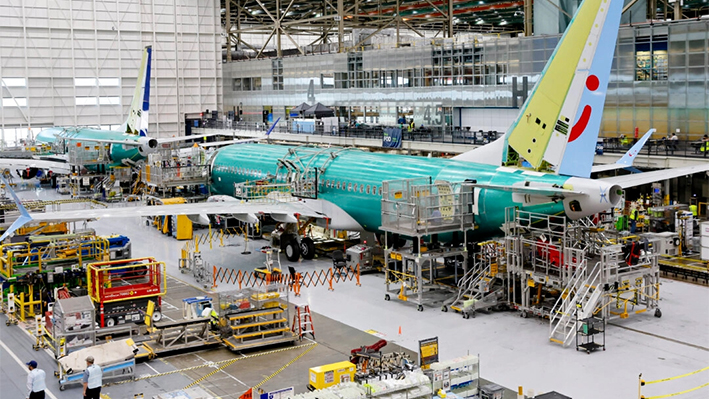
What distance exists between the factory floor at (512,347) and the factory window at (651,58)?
16.2 m

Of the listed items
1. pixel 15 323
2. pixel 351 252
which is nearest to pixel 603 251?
pixel 351 252

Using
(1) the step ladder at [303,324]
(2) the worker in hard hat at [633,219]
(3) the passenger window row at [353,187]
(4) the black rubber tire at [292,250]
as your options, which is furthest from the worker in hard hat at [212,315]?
(2) the worker in hard hat at [633,219]

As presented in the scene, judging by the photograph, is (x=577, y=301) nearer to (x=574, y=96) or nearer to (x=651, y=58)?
(x=574, y=96)

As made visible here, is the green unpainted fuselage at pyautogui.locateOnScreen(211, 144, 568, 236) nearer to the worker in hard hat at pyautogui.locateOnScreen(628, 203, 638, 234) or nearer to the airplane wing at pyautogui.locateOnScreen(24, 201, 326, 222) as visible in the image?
the airplane wing at pyautogui.locateOnScreen(24, 201, 326, 222)

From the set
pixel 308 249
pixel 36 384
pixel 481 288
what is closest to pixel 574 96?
pixel 481 288

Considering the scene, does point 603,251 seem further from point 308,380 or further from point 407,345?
point 308,380

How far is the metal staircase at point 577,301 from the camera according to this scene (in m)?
23.4

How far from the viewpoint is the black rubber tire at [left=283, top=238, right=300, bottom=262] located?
3544cm

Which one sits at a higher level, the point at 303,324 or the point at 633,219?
the point at 633,219

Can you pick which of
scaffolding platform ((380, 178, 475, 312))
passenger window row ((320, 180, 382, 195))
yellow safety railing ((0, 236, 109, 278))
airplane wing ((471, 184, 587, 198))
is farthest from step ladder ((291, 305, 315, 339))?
passenger window row ((320, 180, 382, 195))

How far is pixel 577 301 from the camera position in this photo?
2391 centimetres

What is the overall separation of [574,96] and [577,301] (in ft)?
20.9

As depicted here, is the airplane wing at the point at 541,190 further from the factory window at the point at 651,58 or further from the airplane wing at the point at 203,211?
the factory window at the point at 651,58

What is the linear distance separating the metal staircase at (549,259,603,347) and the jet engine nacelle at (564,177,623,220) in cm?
169
